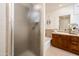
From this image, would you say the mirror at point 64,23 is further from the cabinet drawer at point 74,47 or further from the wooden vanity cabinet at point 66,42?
the cabinet drawer at point 74,47

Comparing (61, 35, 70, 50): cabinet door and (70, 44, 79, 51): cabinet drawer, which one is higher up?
(61, 35, 70, 50): cabinet door

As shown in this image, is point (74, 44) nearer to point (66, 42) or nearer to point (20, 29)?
point (66, 42)

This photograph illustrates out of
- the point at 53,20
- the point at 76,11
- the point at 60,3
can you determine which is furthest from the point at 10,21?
the point at 76,11

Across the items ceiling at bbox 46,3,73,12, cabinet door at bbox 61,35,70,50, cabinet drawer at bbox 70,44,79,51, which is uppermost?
ceiling at bbox 46,3,73,12

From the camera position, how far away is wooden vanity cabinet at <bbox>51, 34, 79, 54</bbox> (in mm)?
1623

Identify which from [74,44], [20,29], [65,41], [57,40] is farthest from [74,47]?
[20,29]

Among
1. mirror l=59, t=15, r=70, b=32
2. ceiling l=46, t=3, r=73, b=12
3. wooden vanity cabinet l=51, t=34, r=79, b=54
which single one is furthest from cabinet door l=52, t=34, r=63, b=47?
ceiling l=46, t=3, r=73, b=12

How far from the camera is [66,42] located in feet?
5.47

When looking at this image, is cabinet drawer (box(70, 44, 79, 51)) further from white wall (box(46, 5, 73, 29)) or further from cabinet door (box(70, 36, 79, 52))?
white wall (box(46, 5, 73, 29))

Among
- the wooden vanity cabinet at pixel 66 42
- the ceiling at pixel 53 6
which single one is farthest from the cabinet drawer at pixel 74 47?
the ceiling at pixel 53 6

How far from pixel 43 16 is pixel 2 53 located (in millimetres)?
825

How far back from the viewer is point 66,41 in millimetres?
1669

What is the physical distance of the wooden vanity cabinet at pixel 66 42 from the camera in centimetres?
162

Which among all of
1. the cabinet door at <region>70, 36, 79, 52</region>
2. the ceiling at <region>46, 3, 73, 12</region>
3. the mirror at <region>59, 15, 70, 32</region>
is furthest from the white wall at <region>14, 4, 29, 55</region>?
the cabinet door at <region>70, 36, 79, 52</region>
